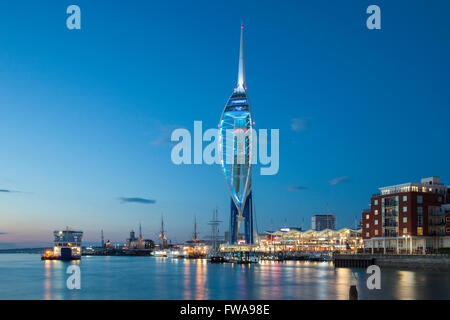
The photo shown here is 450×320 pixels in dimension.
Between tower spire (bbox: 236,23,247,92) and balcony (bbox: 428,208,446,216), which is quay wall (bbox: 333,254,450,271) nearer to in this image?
balcony (bbox: 428,208,446,216)

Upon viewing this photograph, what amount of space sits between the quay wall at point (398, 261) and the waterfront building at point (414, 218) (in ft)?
15.7

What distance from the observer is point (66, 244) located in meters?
174

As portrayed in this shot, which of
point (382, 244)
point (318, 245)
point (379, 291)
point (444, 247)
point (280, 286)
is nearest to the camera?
point (379, 291)

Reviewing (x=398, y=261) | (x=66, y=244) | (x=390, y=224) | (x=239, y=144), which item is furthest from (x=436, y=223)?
(x=66, y=244)

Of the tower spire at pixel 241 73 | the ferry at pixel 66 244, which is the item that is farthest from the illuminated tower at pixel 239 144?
the ferry at pixel 66 244

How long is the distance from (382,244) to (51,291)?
70917 millimetres

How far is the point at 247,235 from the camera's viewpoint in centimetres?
18262

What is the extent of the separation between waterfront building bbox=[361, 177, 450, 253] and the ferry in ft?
372

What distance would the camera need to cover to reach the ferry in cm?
Answer: 17188

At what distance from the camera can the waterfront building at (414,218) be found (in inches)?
3748

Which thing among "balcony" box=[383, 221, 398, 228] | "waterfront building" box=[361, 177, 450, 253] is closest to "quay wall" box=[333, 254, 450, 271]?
"waterfront building" box=[361, 177, 450, 253]

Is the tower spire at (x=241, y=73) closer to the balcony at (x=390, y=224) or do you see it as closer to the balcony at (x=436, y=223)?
the balcony at (x=390, y=224)
